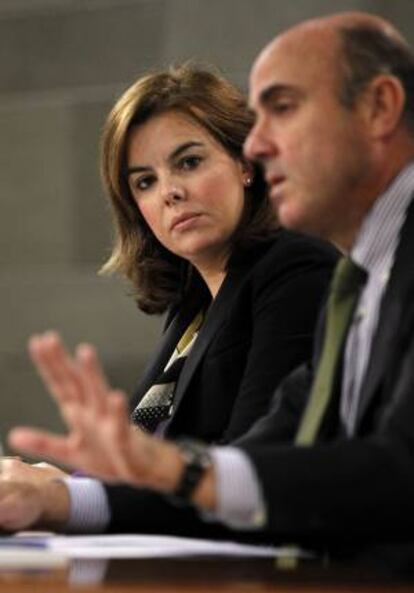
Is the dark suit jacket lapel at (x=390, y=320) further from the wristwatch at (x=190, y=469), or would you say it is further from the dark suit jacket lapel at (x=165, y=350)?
the dark suit jacket lapel at (x=165, y=350)

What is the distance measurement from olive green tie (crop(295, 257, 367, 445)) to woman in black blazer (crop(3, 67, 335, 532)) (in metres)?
0.63

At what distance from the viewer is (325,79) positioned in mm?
1963

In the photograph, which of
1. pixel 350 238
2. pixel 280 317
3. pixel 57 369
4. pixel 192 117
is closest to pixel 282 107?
pixel 350 238

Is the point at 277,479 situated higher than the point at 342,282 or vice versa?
the point at 342,282

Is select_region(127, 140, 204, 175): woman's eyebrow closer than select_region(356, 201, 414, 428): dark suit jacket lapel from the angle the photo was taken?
No

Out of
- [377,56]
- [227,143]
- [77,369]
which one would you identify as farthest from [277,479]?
[227,143]

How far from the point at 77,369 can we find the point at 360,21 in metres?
0.74

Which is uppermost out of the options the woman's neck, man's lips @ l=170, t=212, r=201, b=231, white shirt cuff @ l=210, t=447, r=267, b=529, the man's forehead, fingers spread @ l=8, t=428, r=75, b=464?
the man's forehead

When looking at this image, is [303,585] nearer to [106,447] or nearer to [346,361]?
[106,447]

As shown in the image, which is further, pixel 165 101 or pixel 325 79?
pixel 165 101

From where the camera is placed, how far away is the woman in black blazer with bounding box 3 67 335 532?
9.12 feet

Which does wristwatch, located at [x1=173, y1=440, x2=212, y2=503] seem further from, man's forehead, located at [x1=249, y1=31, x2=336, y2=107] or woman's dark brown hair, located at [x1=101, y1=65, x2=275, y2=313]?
woman's dark brown hair, located at [x1=101, y1=65, x2=275, y2=313]

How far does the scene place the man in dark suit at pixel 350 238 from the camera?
5.18ft

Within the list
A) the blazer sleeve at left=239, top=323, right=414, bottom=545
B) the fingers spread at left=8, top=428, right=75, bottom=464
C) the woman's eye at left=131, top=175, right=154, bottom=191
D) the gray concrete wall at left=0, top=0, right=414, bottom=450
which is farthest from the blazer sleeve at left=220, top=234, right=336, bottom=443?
the gray concrete wall at left=0, top=0, right=414, bottom=450
